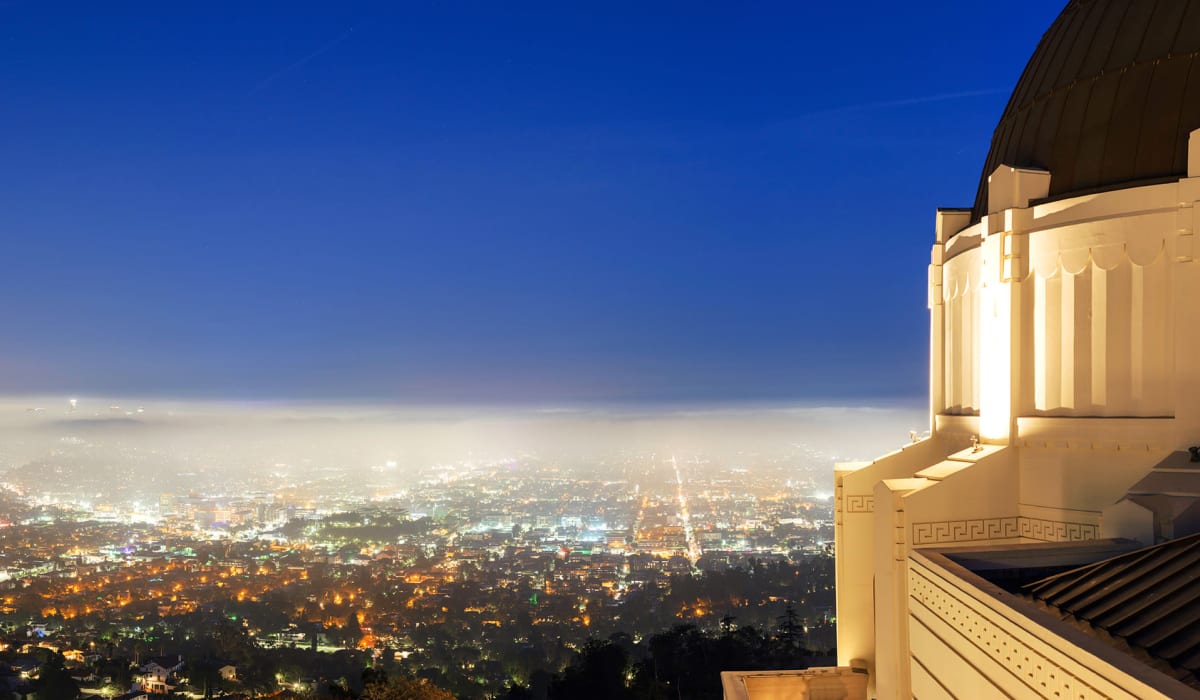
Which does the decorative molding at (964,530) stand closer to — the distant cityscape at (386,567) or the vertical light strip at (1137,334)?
the vertical light strip at (1137,334)

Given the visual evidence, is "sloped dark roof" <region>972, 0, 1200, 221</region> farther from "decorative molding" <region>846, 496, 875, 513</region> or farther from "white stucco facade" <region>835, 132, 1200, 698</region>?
"decorative molding" <region>846, 496, 875, 513</region>

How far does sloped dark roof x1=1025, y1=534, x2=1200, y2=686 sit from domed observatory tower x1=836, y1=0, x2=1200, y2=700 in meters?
0.20

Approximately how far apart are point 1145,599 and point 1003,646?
0.88 meters

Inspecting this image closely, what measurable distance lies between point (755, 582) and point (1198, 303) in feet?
149

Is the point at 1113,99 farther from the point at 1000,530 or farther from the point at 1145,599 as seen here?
the point at 1145,599

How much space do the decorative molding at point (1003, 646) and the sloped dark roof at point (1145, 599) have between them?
1.51 feet

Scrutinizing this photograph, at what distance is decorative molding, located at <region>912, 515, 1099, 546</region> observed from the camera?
339 inches

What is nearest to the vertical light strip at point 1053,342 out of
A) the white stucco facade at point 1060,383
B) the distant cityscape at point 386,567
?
the white stucco facade at point 1060,383

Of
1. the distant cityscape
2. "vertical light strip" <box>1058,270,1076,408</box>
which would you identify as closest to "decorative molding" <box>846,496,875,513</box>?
"vertical light strip" <box>1058,270,1076,408</box>

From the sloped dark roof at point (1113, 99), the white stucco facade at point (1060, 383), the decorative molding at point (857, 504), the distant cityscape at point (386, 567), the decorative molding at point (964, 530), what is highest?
the sloped dark roof at point (1113, 99)

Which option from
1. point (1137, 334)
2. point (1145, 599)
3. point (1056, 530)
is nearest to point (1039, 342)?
point (1137, 334)

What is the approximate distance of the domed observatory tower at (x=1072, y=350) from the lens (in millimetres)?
7281

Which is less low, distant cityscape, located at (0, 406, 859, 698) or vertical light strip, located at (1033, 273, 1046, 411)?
vertical light strip, located at (1033, 273, 1046, 411)

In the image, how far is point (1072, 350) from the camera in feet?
29.7
